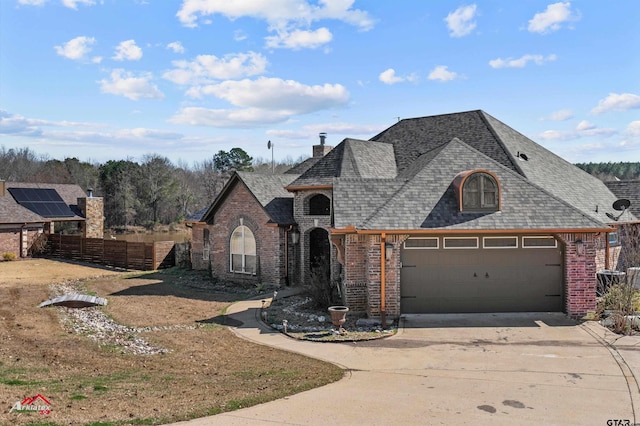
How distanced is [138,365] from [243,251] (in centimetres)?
1205

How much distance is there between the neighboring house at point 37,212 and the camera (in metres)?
31.3

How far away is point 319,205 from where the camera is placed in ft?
69.9

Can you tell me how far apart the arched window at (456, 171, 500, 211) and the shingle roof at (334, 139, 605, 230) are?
0.28 m

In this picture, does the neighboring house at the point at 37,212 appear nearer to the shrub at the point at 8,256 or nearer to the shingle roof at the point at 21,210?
the shingle roof at the point at 21,210

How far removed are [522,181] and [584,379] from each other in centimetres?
787

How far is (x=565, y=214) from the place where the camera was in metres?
14.2

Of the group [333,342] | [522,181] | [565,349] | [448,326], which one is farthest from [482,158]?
[333,342]

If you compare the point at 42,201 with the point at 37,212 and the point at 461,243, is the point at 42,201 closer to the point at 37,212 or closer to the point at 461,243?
the point at 37,212

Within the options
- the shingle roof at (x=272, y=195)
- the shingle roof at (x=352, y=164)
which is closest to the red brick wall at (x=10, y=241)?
the shingle roof at (x=272, y=195)

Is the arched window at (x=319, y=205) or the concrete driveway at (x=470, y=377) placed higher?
the arched window at (x=319, y=205)

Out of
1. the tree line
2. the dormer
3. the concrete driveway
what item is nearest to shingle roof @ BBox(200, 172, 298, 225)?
the concrete driveway

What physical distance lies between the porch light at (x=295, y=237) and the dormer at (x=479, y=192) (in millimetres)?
8512

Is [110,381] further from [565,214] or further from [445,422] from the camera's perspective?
[565,214]

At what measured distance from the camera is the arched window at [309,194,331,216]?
21.2 meters
